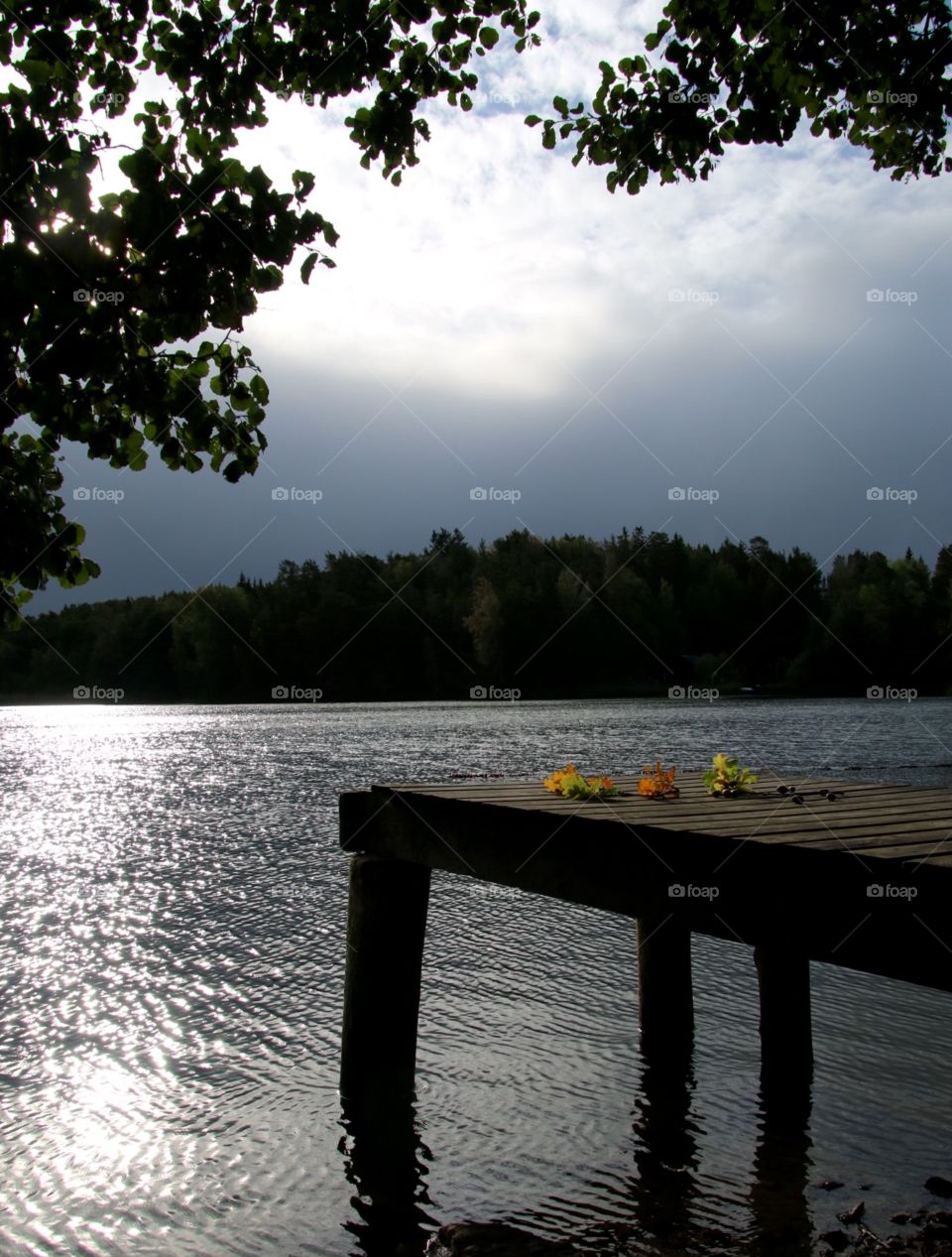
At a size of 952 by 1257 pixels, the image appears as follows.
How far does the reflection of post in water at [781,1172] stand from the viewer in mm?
6262

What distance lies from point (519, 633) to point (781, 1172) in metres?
127

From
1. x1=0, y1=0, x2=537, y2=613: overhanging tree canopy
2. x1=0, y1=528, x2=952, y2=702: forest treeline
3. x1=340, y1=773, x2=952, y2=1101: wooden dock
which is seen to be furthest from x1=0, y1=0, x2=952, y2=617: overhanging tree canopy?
Result: x1=0, y1=528, x2=952, y2=702: forest treeline

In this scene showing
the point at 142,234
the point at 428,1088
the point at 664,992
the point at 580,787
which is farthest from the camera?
the point at 664,992

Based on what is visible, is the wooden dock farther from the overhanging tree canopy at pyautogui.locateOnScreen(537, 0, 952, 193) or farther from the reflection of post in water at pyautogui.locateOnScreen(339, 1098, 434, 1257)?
the overhanging tree canopy at pyautogui.locateOnScreen(537, 0, 952, 193)

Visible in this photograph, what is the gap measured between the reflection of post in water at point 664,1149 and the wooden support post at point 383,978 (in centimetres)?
182

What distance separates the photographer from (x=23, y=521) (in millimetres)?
5570

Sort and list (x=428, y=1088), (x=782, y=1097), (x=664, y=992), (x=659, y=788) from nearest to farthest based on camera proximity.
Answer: (x=659, y=788)
(x=782, y=1097)
(x=428, y=1088)
(x=664, y=992)

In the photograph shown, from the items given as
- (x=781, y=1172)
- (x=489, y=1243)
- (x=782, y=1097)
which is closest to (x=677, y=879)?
(x=489, y=1243)

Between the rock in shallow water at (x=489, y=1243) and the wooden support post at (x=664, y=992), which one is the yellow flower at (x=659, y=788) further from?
the rock in shallow water at (x=489, y=1243)

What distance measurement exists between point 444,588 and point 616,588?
118ft

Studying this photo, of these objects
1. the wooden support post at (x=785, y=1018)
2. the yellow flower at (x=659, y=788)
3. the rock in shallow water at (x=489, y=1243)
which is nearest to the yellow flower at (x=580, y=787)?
the yellow flower at (x=659, y=788)

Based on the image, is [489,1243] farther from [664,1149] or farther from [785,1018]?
[785,1018]

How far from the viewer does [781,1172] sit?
7.11 metres

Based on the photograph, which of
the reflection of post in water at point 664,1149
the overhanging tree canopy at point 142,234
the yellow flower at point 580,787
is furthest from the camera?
the yellow flower at point 580,787
